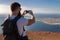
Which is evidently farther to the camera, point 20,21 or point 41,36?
point 41,36

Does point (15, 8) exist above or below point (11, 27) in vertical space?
above

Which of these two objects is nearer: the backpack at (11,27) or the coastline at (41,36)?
the backpack at (11,27)

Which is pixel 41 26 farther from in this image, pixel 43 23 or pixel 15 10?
pixel 15 10

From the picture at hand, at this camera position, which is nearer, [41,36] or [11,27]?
[11,27]

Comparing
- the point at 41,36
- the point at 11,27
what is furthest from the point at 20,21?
the point at 41,36

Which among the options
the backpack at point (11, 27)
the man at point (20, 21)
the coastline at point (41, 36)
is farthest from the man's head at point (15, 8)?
the coastline at point (41, 36)

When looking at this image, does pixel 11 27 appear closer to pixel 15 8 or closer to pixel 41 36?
pixel 15 8

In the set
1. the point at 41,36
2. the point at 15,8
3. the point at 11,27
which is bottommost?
the point at 41,36

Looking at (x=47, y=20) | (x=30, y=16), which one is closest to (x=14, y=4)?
(x=30, y=16)

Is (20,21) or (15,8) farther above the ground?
(15,8)

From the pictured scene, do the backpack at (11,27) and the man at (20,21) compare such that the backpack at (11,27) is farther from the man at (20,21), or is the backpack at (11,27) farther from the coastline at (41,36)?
the coastline at (41,36)

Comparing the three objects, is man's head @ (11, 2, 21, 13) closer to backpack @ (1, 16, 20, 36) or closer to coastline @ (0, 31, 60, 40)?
backpack @ (1, 16, 20, 36)

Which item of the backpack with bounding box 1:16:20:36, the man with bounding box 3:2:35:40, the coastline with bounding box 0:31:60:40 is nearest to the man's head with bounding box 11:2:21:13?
the man with bounding box 3:2:35:40

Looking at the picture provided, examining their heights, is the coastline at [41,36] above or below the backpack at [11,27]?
below
